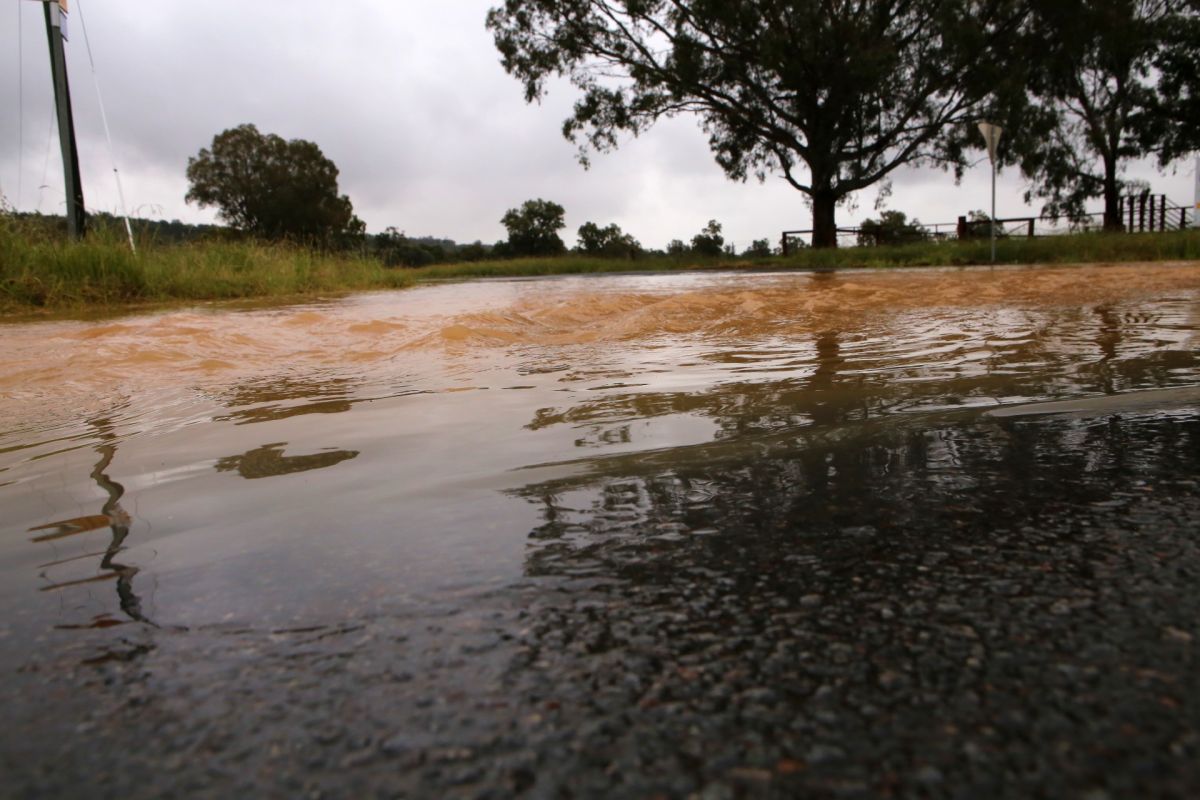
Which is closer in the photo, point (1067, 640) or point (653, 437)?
point (1067, 640)

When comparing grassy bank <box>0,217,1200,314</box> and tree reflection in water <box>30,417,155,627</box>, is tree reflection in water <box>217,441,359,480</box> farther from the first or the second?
grassy bank <box>0,217,1200,314</box>

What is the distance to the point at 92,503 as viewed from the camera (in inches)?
75.8

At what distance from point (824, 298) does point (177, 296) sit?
836 centimetres

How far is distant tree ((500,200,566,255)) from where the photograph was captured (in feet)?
213

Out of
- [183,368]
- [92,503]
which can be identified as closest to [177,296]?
[183,368]

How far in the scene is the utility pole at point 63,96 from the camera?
1249 cm

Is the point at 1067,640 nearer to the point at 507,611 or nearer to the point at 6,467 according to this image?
the point at 507,611

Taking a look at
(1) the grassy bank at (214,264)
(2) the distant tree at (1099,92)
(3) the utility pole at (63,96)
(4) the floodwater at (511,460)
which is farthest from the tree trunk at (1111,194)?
(3) the utility pole at (63,96)

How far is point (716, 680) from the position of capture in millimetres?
931

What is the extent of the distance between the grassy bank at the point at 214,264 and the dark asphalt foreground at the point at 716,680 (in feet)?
31.8

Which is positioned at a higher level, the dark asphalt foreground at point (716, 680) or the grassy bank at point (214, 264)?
the grassy bank at point (214, 264)

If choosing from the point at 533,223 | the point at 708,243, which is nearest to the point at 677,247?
the point at 708,243

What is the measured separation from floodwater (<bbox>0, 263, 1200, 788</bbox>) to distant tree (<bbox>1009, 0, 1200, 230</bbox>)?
75.9ft

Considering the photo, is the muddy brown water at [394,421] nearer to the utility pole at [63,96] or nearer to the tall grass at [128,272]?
the tall grass at [128,272]
